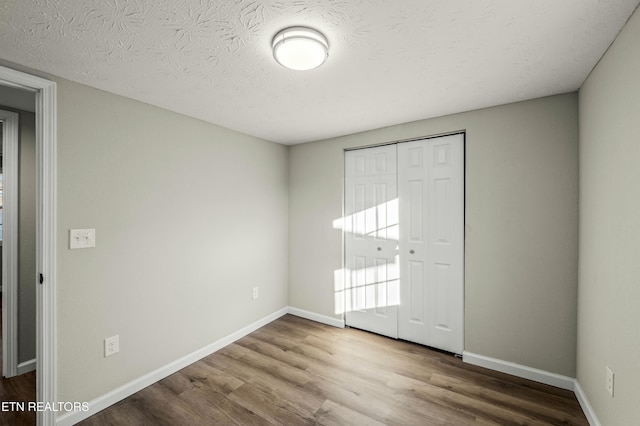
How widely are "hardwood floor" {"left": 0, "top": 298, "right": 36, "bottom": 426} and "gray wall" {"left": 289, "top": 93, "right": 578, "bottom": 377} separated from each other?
11.2ft

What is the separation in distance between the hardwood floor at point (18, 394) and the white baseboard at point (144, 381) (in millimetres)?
252

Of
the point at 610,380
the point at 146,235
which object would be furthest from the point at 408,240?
the point at 146,235

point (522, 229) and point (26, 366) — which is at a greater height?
point (522, 229)

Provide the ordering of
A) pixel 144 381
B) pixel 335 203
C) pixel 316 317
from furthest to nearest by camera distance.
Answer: pixel 316 317 → pixel 335 203 → pixel 144 381

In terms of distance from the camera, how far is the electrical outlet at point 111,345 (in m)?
1.99

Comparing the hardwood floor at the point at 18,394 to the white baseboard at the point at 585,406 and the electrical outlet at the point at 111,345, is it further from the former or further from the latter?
the white baseboard at the point at 585,406

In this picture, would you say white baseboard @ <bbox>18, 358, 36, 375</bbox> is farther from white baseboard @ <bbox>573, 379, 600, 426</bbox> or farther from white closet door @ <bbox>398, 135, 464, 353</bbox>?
white baseboard @ <bbox>573, 379, 600, 426</bbox>

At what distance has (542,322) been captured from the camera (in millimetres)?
2178

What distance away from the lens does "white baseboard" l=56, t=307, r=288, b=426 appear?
5.98 feet

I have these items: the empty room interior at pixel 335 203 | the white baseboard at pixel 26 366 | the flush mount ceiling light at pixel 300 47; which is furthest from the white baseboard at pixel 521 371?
the white baseboard at pixel 26 366

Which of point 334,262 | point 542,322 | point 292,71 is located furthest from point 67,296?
point 542,322

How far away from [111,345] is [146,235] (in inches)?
32.8

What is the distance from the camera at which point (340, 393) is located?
2.11 metres

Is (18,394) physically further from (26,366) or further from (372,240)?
(372,240)
